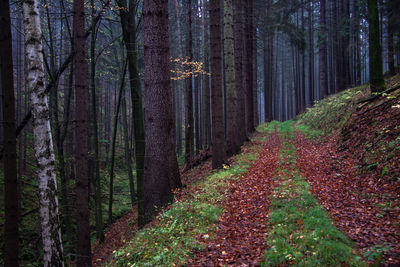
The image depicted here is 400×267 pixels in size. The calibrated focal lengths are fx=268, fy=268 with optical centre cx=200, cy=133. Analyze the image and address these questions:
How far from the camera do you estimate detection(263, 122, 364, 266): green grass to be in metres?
3.95

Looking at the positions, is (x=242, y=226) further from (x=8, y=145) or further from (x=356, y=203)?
(x=8, y=145)

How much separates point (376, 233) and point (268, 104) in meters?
25.4

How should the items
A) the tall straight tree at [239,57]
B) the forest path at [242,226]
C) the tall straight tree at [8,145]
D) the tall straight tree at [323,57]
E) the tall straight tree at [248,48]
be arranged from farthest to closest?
1. the tall straight tree at [323,57]
2. the tall straight tree at [248,48]
3. the tall straight tree at [239,57]
4. the tall straight tree at [8,145]
5. the forest path at [242,226]

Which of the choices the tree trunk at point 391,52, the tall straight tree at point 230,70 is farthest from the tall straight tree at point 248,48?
the tree trunk at point 391,52

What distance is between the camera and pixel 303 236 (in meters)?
4.63

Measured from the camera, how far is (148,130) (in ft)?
22.9

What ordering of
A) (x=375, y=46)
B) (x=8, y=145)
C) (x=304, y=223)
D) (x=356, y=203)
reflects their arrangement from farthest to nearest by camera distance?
1. (x=375, y=46)
2. (x=356, y=203)
3. (x=8, y=145)
4. (x=304, y=223)

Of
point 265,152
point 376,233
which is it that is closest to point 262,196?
point 376,233

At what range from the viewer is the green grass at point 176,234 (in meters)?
4.64

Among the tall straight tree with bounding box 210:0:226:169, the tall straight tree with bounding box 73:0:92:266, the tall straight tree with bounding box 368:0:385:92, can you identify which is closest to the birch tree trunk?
the tall straight tree with bounding box 73:0:92:266

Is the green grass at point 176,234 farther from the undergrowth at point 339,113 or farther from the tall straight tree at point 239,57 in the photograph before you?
the undergrowth at point 339,113

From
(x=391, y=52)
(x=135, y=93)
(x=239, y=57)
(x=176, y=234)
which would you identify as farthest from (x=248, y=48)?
(x=176, y=234)

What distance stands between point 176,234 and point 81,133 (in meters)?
3.61

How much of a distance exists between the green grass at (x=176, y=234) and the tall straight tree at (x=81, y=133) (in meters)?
1.76
